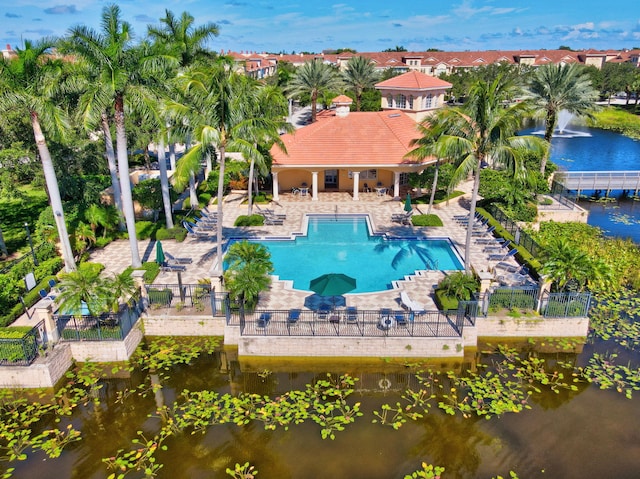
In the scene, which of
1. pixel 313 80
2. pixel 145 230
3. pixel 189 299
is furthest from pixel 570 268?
pixel 313 80

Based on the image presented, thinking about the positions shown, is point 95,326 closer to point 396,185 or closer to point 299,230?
point 299,230

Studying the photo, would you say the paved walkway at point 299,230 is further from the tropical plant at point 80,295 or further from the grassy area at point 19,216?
the grassy area at point 19,216

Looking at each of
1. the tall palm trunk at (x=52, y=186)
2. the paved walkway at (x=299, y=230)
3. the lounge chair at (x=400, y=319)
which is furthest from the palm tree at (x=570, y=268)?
the tall palm trunk at (x=52, y=186)

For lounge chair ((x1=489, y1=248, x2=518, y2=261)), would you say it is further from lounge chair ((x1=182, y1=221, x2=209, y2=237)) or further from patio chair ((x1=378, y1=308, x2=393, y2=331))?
lounge chair ((x1=182, y1=221, x2=209, y2=237))

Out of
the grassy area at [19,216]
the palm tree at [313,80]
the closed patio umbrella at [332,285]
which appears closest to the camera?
the closed patio umbrella at [332,285]

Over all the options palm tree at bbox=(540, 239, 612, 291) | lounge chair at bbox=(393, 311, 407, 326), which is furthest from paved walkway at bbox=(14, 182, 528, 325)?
palm tree at bbox=(540, 239, 612, 291)
